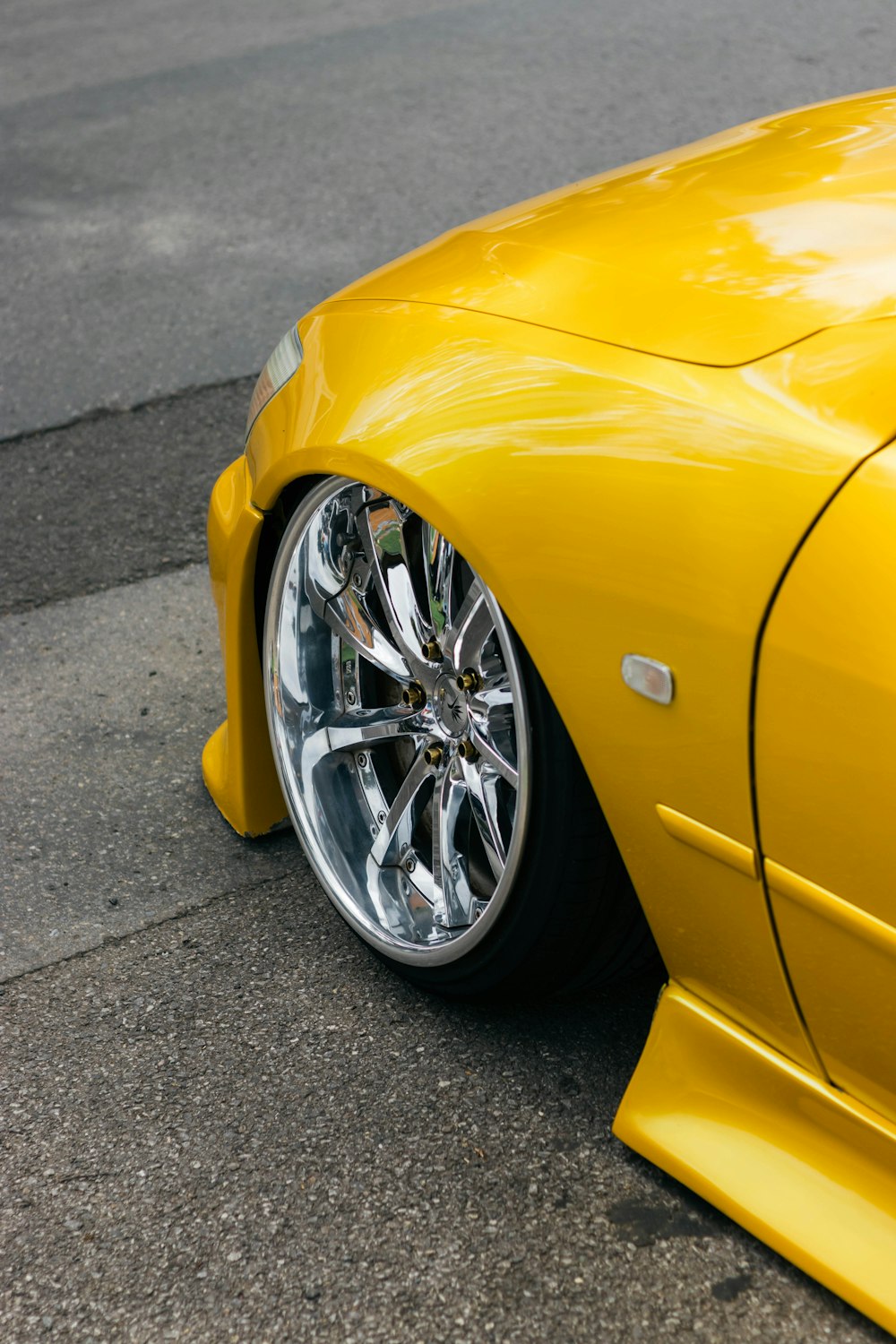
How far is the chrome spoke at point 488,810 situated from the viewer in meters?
2.02

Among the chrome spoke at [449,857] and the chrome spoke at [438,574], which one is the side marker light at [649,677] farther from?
the chrome spoke at [449,857]

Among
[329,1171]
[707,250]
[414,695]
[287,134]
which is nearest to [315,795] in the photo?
[414,695]

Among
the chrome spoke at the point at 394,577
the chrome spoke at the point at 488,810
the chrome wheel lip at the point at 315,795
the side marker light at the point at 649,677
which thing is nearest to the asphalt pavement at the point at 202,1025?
the chrome wheel lip at the point at 315,795

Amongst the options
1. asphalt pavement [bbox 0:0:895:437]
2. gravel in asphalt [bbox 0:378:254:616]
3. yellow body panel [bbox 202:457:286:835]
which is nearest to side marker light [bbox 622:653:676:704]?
yellow body panel [bbox 202:457:286:835]

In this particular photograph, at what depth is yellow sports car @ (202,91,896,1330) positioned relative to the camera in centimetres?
140

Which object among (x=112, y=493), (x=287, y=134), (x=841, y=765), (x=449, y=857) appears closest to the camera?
(x=841, y=765)

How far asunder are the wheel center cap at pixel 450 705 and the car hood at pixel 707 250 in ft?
1.82

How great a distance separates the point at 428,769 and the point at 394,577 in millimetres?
308

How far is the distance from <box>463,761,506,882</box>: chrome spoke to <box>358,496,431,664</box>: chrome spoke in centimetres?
Answer: 21

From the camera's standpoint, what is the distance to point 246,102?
7.48 m

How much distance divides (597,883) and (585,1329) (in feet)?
1.79

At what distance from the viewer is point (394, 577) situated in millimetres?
2117

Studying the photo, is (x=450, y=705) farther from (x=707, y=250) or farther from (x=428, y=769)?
(x=707, y=250)

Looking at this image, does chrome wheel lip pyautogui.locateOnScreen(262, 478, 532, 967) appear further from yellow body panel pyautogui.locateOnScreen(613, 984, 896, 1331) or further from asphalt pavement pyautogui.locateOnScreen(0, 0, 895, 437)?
asphalt pavement pyautogui.locateOnScreen(0, 0, 895, 437)
